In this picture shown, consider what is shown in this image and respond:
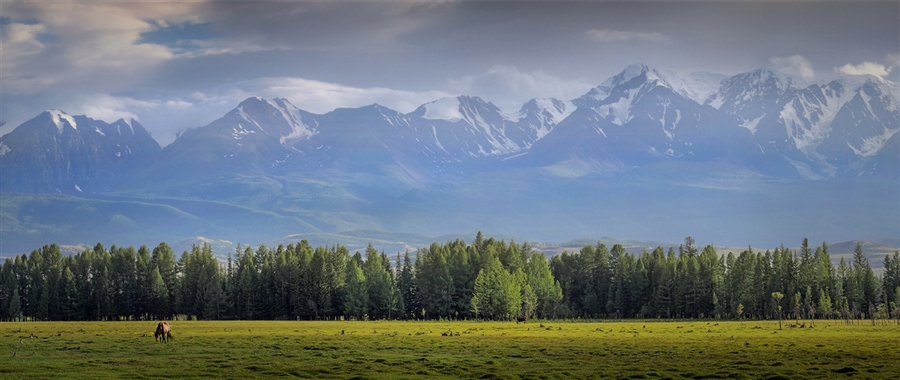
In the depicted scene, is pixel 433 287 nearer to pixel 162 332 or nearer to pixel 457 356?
pixel 162 332

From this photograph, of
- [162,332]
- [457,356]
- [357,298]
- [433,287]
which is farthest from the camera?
[433,287]

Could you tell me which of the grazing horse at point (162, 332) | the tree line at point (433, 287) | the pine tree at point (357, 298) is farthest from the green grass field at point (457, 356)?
the pine tree at point (357, 298)

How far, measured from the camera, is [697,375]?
5956cm

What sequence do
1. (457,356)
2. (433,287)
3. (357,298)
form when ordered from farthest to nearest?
(433,287), (357,298), (457,356)

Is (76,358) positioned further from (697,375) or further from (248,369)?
(697,375)

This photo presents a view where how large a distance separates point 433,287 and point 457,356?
9843 cm

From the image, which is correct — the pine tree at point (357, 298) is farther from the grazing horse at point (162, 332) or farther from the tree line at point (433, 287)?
the grazing horse at point (162, 332)

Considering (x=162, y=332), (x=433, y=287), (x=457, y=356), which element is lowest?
(x=457, y=356)

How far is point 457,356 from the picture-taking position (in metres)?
72.9

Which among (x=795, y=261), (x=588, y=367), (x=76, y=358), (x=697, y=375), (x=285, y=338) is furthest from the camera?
(x=795, y=261)

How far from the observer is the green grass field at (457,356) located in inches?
2370

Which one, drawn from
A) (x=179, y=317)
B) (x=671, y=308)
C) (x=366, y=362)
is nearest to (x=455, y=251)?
(x=671, y=308)

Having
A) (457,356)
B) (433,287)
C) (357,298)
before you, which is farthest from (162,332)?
(433,287)

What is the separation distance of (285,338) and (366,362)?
30015 millimetres
